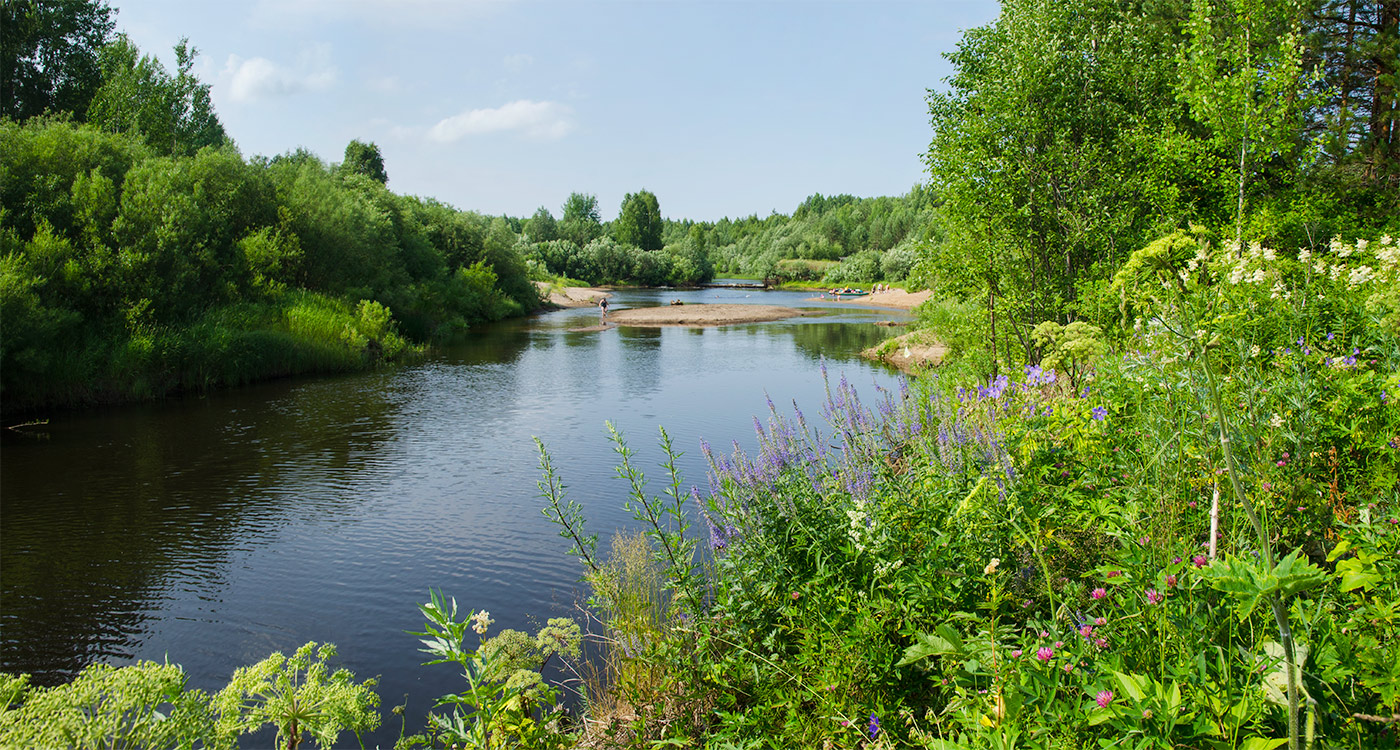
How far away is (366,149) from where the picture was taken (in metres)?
62.6

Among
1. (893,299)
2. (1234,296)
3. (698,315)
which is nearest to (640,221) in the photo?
(893,299)

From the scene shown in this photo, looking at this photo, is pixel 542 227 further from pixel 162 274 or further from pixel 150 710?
pixel 150 710

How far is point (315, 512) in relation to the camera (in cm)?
1015

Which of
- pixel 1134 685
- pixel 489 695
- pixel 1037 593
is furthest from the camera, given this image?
pixel 1037 593

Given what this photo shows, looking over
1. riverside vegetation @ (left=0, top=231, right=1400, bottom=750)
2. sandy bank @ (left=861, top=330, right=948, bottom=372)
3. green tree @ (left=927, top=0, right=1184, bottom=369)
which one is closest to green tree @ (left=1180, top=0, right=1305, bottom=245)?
green tree @ (left=927, top=0, right=1184, bottom=369)

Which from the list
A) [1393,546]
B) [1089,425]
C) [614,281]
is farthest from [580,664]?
[614,281]

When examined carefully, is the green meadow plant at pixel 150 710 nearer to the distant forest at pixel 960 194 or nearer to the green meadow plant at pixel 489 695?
the green meadow plant at pixel 489 695

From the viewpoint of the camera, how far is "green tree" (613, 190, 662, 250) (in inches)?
4604

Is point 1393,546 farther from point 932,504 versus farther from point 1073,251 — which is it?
point 1073,251

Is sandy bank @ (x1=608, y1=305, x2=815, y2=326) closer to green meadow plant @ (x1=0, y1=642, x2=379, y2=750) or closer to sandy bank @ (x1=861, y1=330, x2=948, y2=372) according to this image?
sandy bank @ (x1=861, y1=330, x2=948, y2=372)

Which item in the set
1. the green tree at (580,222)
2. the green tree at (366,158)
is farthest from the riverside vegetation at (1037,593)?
the green tree at (580,222)

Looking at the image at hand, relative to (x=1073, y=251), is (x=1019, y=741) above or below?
below

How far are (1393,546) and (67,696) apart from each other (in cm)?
468

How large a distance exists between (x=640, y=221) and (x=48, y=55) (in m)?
88.3
